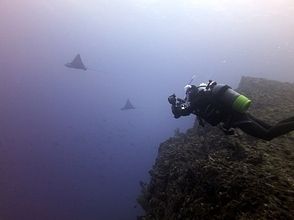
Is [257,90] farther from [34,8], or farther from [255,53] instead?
[34,8]

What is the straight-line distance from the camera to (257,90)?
11.1m

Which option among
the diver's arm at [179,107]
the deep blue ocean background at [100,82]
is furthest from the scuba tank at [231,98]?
the deep blue ocean background at [100,82]

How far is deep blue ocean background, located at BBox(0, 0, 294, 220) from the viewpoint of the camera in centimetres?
4581

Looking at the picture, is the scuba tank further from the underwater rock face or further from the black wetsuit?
the underwater rock face

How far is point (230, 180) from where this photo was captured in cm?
448

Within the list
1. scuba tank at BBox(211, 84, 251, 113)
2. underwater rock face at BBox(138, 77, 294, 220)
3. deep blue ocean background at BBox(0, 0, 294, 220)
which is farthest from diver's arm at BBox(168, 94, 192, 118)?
deep blue ocean background at BBox(0, 0, 294, 220)

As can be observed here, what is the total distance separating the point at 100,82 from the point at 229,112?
110569mm

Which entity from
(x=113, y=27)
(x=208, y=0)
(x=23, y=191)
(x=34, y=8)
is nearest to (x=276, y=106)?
(x=23, y=191)

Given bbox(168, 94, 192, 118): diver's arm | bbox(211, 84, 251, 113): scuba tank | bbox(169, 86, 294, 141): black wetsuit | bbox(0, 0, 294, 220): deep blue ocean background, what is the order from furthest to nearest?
bbox(0, 0, 294, 220): deep blue ocean background, bbox(168, 94, 192, 118): diver's arm, bbox(169, 86, 294, 141): black wetsuit, bbox(211, 84, 251, 113): scuba tank

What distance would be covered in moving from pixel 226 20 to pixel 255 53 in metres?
42.9

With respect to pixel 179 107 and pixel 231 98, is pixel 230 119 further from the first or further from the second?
pixel 179 107

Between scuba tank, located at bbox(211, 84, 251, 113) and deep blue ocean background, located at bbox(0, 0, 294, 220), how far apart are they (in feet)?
89.4

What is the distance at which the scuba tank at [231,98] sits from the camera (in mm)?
4391

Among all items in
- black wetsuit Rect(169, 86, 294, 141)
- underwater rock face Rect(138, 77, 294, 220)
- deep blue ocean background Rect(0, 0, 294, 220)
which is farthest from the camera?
deep blue ocean background Rect(0, 0, 294, 220)
